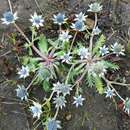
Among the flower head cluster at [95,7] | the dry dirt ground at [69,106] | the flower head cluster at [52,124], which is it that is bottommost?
the flower head cluster at [52,124]

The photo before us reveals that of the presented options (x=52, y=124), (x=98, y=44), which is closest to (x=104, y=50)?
(x=98, y=44)

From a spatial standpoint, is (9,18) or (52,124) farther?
(9,18)

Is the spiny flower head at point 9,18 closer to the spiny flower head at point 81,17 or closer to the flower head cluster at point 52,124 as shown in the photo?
the spiny flower head at point 81,17

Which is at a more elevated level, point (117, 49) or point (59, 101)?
point (117, 49)

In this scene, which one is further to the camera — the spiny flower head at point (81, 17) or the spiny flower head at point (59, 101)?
the spiny flower head at point (81, 17)

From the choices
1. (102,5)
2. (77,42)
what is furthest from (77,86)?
(102,5)

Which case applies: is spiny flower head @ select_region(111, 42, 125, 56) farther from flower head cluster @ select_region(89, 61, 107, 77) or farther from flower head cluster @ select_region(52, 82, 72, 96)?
flower head cluster @ select_region(52, 82, 72, 96)

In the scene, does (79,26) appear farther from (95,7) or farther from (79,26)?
(95,7)

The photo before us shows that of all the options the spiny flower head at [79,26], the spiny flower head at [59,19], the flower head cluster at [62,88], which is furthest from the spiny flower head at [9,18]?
the flower head cluster at [62,88]

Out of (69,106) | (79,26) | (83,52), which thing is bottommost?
(69,106)
